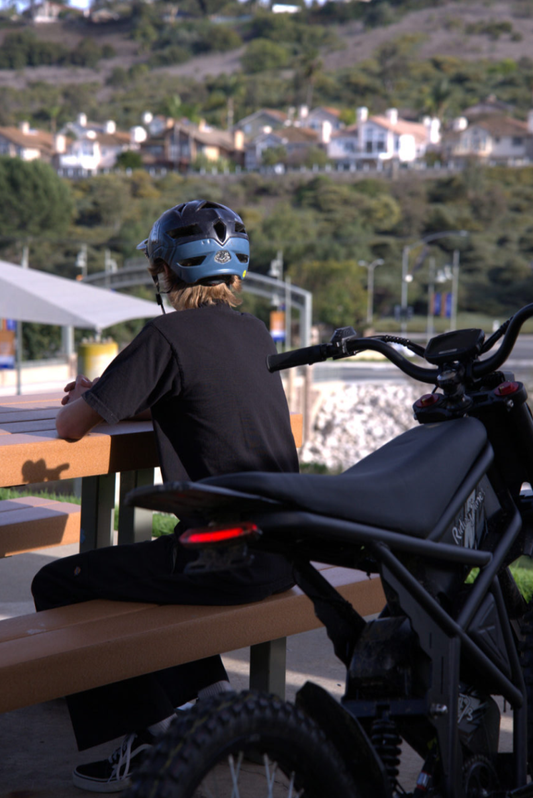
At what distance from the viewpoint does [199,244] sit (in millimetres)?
2588

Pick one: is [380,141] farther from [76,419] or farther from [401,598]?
[401,598]

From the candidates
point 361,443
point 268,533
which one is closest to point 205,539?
point 268,533

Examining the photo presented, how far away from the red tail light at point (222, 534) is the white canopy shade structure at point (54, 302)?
36.7ft

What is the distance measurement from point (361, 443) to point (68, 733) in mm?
35318

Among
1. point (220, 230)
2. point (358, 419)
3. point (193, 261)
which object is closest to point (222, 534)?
point (193, 261)

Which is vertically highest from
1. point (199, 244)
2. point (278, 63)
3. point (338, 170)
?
point (278, 63)

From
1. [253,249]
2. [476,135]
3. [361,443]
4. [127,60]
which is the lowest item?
[361,443]

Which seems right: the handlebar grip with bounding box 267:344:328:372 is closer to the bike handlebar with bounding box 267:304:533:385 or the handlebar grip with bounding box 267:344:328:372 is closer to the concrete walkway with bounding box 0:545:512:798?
the bike handlebar with bounding box 267:304:533:385

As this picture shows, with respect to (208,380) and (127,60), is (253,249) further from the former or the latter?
(127,60)

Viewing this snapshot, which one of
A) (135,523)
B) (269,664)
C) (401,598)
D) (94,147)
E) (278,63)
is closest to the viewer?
(401,598)

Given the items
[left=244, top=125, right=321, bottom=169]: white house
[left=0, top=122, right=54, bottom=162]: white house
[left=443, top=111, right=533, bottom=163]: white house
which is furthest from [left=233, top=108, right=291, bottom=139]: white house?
[left=443, top=111, right=533, bottom=163]: white house

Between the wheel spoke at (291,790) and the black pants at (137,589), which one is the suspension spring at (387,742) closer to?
the wheel spoke at (291,790)

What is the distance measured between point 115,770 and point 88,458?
2.82ft

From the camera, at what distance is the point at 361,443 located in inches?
1499
